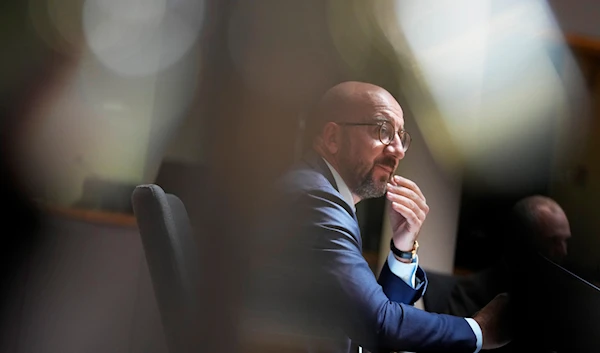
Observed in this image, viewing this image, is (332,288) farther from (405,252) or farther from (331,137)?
(331,137)

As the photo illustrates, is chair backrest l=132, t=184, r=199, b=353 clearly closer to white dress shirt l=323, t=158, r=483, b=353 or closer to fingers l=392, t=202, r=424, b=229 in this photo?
white dress shirt l=323, t=158, r=483, b=353

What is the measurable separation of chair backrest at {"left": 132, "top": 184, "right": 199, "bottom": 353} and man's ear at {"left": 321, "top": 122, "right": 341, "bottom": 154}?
1.05ft

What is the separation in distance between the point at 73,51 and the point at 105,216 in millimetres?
365

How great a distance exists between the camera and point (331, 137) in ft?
2.97

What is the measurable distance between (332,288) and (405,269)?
152 mm

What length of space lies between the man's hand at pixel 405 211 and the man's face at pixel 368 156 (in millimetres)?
24

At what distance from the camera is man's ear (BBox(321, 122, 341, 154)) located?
90 centimetres

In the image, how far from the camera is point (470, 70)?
977 millimetres

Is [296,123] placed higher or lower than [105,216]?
higher

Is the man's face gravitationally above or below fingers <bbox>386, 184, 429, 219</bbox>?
above

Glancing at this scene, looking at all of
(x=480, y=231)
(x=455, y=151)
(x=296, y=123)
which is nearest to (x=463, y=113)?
(x=455, y=151)

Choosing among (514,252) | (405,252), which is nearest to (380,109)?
(405,252)

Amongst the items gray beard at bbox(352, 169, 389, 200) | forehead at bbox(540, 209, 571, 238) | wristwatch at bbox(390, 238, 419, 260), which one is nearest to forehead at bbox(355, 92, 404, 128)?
gray beard at bbox(352, 169, 389, 200)

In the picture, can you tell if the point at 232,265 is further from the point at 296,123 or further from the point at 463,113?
the point at 463,113
